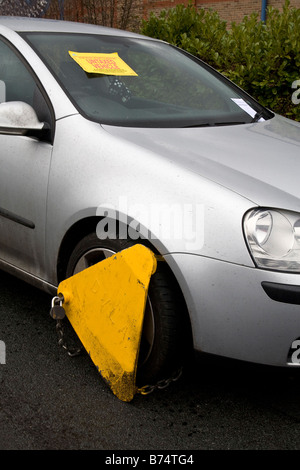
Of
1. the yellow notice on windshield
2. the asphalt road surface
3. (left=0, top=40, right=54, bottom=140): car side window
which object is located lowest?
the asphalt road surface

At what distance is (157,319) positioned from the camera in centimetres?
238

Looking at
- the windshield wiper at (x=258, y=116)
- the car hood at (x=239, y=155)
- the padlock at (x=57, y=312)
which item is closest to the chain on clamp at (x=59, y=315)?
the padlock at (x=57, y=312)

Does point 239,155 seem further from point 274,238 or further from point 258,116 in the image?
point 258,116

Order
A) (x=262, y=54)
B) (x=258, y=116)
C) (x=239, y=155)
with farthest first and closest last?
1. (x=262, y=54)
2. (x=258, y=116)
3. (x=239, y=155)

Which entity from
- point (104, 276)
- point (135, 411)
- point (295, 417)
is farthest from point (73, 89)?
point (295, 417)

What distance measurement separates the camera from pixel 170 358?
2.42 m

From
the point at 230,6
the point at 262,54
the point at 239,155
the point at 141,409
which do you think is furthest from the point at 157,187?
the point at 230,6

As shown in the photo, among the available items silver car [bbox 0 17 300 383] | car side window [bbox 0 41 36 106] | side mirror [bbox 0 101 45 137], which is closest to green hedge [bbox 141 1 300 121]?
silver car [bbox 0 17 300 383]

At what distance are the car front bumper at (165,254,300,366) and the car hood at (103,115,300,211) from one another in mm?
284

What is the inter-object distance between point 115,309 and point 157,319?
191 mm

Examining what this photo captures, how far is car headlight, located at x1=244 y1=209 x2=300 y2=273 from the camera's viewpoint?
7.07 ft

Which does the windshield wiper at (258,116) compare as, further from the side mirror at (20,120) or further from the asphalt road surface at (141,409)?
the asphalt road surface at (141,409)

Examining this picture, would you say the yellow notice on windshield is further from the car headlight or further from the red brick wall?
the red brick wall

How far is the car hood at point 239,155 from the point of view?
228cm
